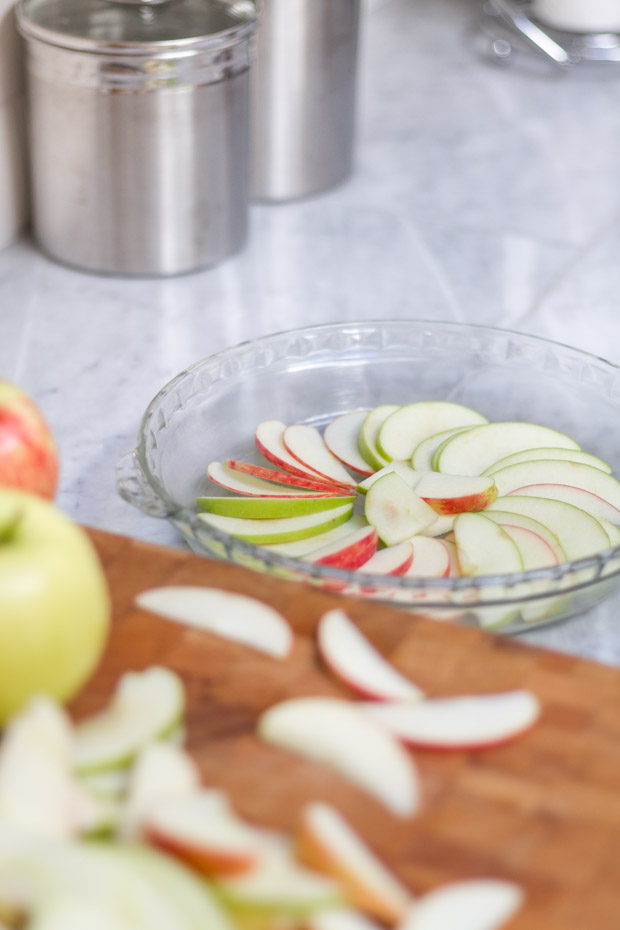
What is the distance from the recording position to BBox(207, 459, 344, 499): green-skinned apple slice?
0.74 metres

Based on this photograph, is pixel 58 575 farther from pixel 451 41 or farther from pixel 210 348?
pixel 451 41

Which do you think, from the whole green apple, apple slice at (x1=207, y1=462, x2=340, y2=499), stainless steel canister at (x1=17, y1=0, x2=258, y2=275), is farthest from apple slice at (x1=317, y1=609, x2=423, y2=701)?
stainless steel canister at (x1=17, y1=0, x2=258, y2=275)

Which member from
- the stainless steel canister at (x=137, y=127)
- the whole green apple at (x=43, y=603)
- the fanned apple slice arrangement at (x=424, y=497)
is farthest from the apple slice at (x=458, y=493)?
the stainless steel canister at (x=137, y=127)

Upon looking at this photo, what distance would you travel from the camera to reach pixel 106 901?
1.17ft

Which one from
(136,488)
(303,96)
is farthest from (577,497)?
(303,96)

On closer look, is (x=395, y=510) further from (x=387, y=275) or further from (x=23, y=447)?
(x=387, y=275)

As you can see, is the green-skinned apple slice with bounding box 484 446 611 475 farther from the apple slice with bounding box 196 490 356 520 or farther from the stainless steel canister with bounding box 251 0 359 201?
the stainless steel canister with bounding box 251 0 359 201

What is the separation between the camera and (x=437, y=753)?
1.53 ft

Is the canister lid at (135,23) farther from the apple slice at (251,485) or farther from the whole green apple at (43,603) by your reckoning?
the whole green apple at (43,603)

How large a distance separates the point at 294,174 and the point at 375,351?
1.52ft

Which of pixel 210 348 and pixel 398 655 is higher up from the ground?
pixel 398 655

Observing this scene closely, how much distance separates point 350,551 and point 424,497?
0.08m

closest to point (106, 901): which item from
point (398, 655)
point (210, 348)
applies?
point (398, 655)

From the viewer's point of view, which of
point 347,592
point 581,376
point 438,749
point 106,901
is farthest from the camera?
point 581,376
